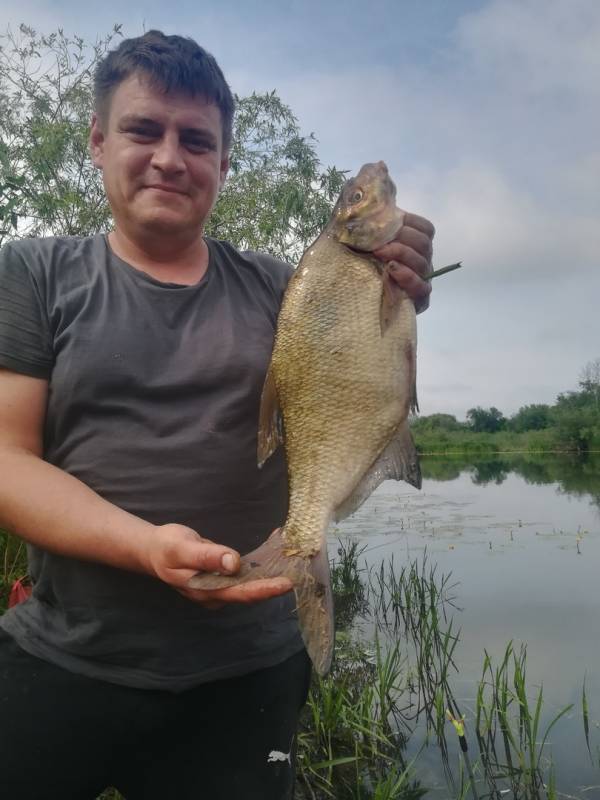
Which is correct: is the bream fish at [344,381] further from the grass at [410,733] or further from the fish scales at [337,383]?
the grass at [410,733]

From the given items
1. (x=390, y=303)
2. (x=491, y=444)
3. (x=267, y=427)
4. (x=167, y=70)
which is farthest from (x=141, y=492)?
(x=491, y=444)

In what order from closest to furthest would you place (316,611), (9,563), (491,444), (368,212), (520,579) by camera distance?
(316,611) < (368,212) < (9,563) < (520,579) < (491,444)

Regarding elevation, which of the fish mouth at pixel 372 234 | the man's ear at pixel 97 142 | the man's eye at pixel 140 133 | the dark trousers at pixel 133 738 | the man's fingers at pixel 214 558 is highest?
the man's ear at pixel 97 142

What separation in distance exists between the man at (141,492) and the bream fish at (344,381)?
76 mm

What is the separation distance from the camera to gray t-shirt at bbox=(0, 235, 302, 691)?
6.04 feet

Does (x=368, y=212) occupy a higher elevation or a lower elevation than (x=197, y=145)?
lower

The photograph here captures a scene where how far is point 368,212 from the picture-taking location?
2160mm

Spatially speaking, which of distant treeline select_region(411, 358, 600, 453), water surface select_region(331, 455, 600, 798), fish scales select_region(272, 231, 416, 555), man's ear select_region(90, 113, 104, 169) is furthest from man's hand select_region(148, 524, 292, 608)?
distant treeline select_region(411, 358, 600, 453)

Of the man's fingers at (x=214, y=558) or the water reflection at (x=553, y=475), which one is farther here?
the water reflection at (x=553, y=475)

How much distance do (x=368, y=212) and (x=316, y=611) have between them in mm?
1200

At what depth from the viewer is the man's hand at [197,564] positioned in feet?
4.92

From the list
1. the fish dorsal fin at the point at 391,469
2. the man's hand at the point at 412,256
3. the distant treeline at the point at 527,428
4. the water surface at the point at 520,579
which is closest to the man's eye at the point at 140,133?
the man's hand at the point at 412,256

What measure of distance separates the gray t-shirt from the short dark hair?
59cm

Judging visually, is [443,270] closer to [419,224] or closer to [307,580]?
[419,224]
